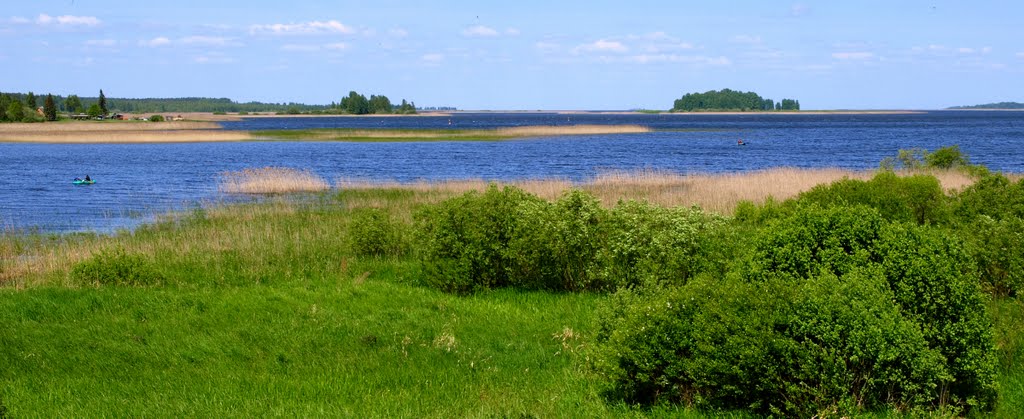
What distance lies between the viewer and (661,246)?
12.2 metres

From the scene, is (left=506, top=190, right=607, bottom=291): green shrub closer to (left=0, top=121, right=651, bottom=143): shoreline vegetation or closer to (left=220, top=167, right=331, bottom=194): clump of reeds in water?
(left=220, top=167, right=331, bottom=194): clump of reeds in water

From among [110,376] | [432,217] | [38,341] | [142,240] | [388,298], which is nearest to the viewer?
[110,376]

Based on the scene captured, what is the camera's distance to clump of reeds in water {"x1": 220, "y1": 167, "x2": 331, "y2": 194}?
35.0 m

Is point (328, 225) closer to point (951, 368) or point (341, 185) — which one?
point (341, 185)

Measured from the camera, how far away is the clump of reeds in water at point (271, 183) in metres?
Result: 35.0

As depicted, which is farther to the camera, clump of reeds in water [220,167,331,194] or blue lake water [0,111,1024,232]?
clump of reeds in water [220,167,331,194]

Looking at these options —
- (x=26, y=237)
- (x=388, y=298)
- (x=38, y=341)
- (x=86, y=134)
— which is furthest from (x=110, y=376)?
(x=86, y=134)

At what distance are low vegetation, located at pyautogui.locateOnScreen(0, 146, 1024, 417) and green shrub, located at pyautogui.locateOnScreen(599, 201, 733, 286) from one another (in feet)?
0.11

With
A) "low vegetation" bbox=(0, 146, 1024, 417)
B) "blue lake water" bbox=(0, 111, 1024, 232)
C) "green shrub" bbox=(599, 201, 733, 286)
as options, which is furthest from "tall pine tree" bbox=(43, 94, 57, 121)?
"green shrub" bbox=(599, 201, 733, 286)

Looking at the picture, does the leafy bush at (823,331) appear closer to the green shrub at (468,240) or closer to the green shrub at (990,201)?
the green shrub at (468,240)

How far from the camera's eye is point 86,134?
85125 millimetres

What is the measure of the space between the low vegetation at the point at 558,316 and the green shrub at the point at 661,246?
0.11 feet

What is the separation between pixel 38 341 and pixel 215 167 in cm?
4290

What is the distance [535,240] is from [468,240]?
1.12 meters
